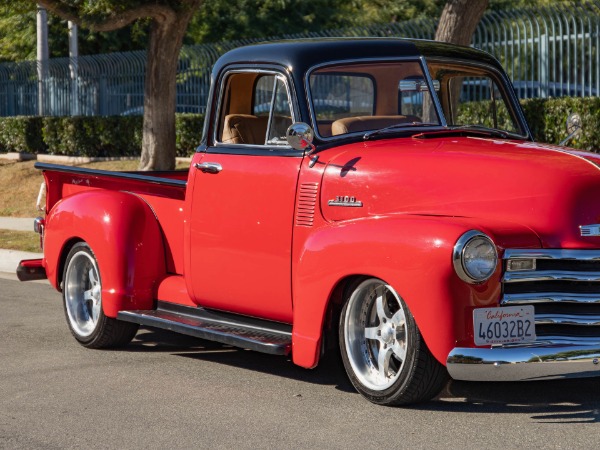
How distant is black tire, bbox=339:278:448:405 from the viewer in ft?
19.5

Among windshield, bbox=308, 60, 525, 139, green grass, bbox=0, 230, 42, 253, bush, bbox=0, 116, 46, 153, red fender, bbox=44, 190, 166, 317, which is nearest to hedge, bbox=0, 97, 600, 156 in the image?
bush, bbox=0, 116, 46, 153

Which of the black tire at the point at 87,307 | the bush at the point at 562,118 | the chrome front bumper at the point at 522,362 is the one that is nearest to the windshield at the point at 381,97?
the chrome front bumper at the point at 522,362

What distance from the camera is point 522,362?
5562mm

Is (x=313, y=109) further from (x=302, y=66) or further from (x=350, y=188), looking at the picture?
(x=350, y=188)

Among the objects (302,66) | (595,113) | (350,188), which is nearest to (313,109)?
(302,66)

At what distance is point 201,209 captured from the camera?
7461 millimetres

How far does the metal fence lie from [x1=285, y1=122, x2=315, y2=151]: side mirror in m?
10.6

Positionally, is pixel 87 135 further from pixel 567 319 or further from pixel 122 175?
pixel 567 319

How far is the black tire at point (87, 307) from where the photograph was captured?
816cm

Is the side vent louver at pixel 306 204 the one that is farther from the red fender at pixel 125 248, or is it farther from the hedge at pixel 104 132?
the hedge at pixel 104 132

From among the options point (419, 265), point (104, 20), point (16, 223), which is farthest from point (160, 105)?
point (419, 265)

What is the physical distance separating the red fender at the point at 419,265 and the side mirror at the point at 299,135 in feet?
1.98

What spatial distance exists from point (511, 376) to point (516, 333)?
215mm

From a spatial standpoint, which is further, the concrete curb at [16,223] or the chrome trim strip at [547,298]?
the concrete curb at [16,223]
